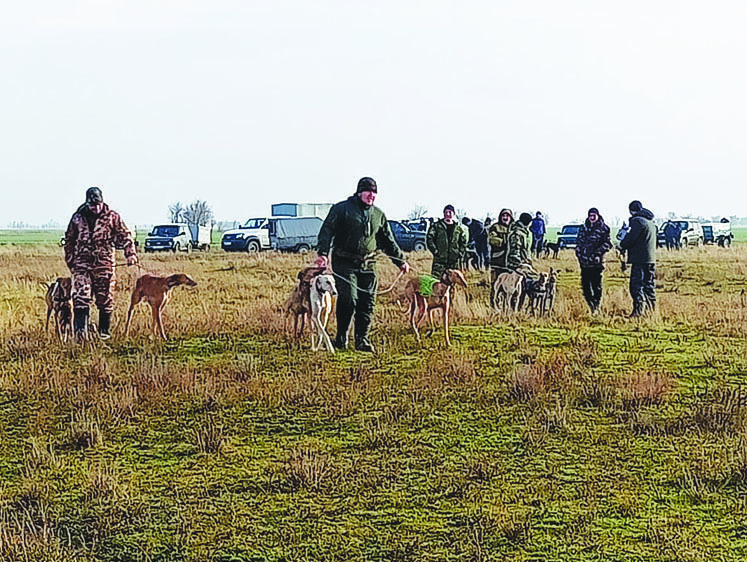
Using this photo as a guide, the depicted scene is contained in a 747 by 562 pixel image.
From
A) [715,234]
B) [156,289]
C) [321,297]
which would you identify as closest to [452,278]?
[321,297]

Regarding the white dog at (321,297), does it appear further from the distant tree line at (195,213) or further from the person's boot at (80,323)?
the distant tree line at (195,213)

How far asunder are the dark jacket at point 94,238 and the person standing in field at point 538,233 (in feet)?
75.0

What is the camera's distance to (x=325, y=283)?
A: 10336mm

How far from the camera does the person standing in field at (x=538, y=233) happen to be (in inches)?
1309

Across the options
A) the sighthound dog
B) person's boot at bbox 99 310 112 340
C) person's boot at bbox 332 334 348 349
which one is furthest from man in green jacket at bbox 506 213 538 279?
person's boot at bbox 99 310 112 340

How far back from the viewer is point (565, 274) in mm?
26453

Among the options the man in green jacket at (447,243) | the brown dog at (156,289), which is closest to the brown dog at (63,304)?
the brown dog at (156,289)

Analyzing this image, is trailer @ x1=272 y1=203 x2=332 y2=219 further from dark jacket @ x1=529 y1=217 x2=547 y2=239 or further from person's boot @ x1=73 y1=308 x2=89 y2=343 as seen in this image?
person's boot @ x1=73 y1=308 x2=89 y2=343

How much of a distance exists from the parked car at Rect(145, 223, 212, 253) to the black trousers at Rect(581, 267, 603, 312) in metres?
33.9

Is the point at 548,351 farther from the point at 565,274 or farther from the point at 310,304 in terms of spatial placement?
the point at 565,274

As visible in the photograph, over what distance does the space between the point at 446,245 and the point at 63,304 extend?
502cm

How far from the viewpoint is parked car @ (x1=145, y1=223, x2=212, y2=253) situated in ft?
154

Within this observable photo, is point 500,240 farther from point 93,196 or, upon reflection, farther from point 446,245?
point 93,196

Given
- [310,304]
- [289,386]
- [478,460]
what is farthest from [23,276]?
[478,460]
